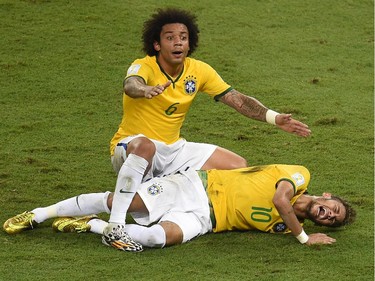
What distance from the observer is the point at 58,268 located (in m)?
6.59

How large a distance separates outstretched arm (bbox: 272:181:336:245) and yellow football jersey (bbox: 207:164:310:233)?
0.12 metres

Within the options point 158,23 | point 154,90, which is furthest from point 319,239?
point 158,23

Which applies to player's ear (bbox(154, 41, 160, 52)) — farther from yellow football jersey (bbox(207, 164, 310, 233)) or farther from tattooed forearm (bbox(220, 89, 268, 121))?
yellow football jersey (bbox(207, 164, 310, 233))

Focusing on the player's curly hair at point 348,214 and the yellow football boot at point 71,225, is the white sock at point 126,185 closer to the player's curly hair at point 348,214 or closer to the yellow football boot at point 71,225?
the yellow football boot at point 71,225

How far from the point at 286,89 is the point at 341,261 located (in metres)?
4.48

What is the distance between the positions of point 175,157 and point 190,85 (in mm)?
575

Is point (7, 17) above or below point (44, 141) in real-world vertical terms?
above

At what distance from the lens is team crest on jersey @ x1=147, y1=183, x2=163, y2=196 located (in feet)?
24.2

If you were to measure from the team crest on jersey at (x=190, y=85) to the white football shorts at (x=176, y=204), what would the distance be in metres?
0.76

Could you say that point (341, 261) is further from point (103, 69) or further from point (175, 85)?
point (103, 69)

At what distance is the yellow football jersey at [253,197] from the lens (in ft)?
24.0

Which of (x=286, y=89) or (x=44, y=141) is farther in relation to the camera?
(x=286, y=89)

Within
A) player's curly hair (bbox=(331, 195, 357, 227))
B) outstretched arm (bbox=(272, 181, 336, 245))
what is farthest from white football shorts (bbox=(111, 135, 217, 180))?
player's curly hair (bbox=(331, 195, 357, 227))

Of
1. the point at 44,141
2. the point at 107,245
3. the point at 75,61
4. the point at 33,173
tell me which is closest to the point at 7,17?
the point at 75,61
